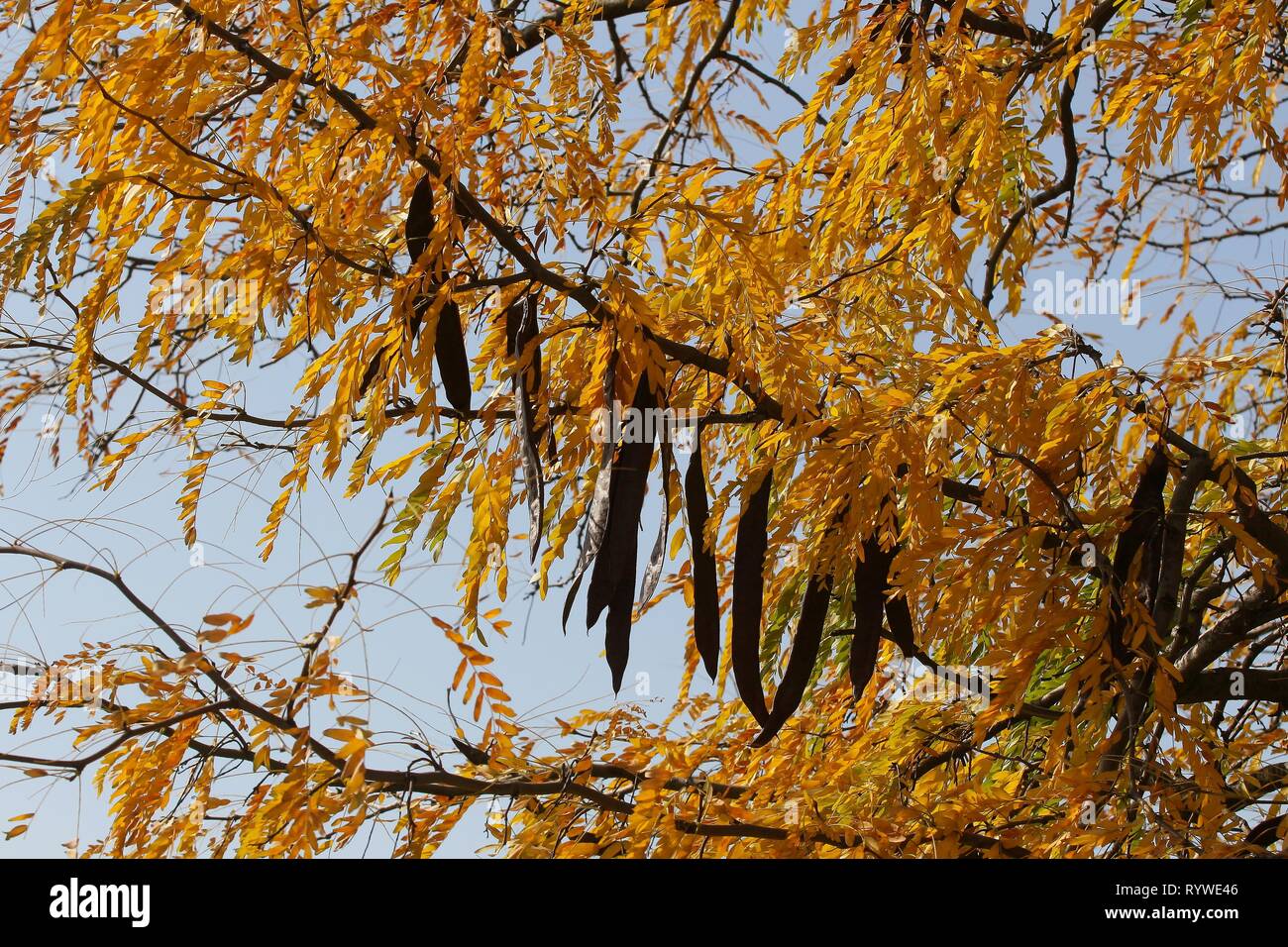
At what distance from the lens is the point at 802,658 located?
3.10 metres

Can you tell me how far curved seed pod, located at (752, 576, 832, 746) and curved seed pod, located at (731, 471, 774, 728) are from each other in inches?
2.2

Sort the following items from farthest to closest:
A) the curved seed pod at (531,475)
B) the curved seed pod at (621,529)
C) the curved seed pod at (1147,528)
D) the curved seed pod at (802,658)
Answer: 1. the curved seed pod at (1147,528)
2. the curved seed pod at (802,658)
3. the curved seed pod at (621,529)
4. the curved seed pod at (531,475)

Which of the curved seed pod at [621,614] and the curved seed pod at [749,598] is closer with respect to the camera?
the curved seed pod at [621,614]

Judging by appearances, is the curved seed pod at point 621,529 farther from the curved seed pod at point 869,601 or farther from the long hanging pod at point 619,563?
the curved seed pod at point 869,601

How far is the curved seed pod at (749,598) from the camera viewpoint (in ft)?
9.55

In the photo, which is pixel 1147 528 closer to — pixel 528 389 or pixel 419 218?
pixel 528 389

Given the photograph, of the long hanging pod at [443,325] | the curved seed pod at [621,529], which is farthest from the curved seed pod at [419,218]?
the curved seed pod at [621,529]

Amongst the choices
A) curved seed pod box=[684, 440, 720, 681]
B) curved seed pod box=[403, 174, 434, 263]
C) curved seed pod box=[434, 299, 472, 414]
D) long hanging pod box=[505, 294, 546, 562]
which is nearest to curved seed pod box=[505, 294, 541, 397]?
long hanging pod box=[505, 294, 546, 562]

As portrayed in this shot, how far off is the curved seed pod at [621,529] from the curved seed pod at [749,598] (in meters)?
0.29

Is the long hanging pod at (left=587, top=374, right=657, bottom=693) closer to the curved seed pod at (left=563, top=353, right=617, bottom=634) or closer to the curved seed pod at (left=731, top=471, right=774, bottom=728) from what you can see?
the curved seed pod at (left=563, top=353, right=617, bottom=634)

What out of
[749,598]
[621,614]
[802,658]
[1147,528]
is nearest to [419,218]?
[621,614]

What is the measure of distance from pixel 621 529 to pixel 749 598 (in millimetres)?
373
